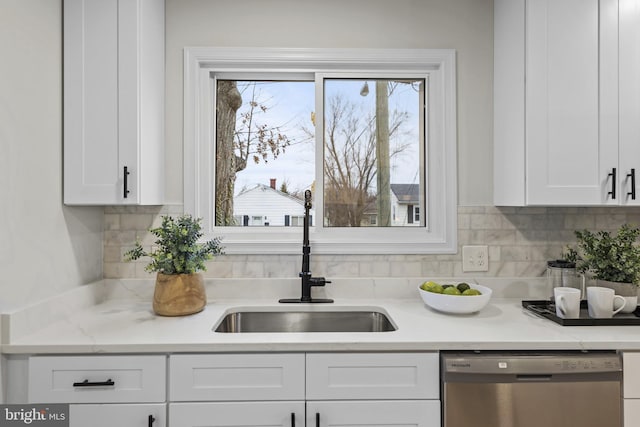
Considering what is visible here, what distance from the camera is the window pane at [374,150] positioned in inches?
83.1

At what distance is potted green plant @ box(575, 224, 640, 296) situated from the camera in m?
1.70

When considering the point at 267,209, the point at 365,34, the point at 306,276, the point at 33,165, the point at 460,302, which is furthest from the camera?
the point at 267,209

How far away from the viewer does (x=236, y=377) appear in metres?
1.37

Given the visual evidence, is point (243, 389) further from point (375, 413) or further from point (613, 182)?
point (613, 182)

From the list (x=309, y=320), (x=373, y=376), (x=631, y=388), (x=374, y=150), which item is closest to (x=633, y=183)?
(x=631, y=388)

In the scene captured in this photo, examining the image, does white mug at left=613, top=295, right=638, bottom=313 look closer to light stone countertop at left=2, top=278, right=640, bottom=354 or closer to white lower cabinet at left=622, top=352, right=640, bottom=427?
light stone countertop at left=2, top=278, right=640, bottom=354

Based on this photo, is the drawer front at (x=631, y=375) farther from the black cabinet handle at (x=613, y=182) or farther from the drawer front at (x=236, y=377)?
the drawer front at (x=236, y=377)

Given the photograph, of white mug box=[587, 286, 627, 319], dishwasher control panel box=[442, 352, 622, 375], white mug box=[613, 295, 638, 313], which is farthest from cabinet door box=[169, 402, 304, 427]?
white mug box=[613, 295, 638, 313]

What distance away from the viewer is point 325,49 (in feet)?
6.56

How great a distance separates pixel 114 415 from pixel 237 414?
16.0 inches

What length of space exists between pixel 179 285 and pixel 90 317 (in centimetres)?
38

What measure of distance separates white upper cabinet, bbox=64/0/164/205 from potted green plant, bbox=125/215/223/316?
0.70 feet

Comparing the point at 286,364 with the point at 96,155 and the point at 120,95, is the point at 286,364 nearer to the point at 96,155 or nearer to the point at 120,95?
the point at 96,155

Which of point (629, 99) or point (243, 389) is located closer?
point (243, 389)
